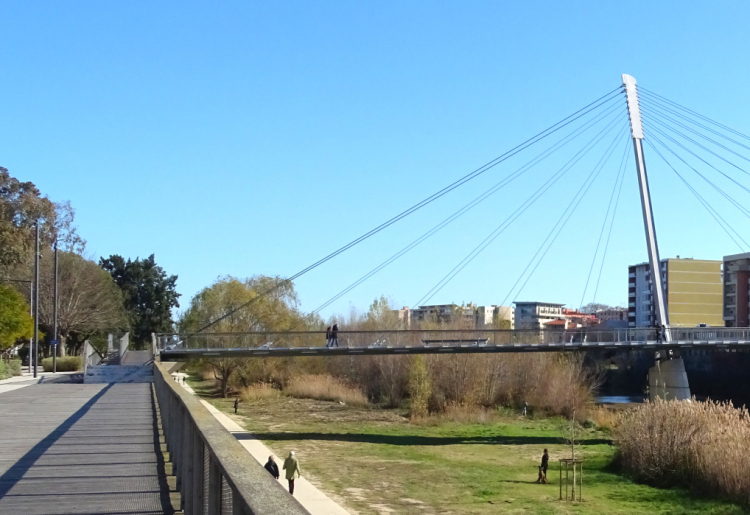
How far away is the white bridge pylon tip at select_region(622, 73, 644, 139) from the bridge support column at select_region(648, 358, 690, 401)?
1524cm

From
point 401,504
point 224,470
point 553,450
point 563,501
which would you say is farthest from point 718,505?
point 224,470

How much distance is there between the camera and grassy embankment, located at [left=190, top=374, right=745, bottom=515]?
28.1 metres

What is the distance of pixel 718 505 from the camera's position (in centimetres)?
2809

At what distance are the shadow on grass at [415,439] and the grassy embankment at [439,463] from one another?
2.1 inches

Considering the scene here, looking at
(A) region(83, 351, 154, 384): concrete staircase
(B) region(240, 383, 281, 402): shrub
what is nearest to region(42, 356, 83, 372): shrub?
(B) region(240, 383, 281, 402): shrub

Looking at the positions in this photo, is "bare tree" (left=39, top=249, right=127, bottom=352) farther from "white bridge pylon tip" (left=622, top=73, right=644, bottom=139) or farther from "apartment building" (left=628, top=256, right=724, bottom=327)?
"apartment building" (left=628, top=256, right=724, bottom=327)

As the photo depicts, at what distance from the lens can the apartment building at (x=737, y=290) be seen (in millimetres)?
101812

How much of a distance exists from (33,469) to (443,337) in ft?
160

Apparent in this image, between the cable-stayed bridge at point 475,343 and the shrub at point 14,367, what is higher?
the cable-stayed bridge at point 475,343

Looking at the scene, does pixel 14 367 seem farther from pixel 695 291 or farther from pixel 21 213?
pixel 695 291

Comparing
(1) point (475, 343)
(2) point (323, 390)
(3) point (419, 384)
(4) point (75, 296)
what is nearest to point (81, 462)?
(1) point (475, 343)

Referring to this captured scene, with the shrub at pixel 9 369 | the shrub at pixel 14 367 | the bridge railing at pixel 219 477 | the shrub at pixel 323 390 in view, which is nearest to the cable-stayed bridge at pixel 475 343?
the shrub at pixel 9 369

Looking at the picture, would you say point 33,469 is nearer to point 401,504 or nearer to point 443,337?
point 401,504

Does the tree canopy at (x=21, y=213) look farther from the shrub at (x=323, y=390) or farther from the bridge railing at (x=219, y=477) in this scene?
the bridge railing at (x=219, y=477)
